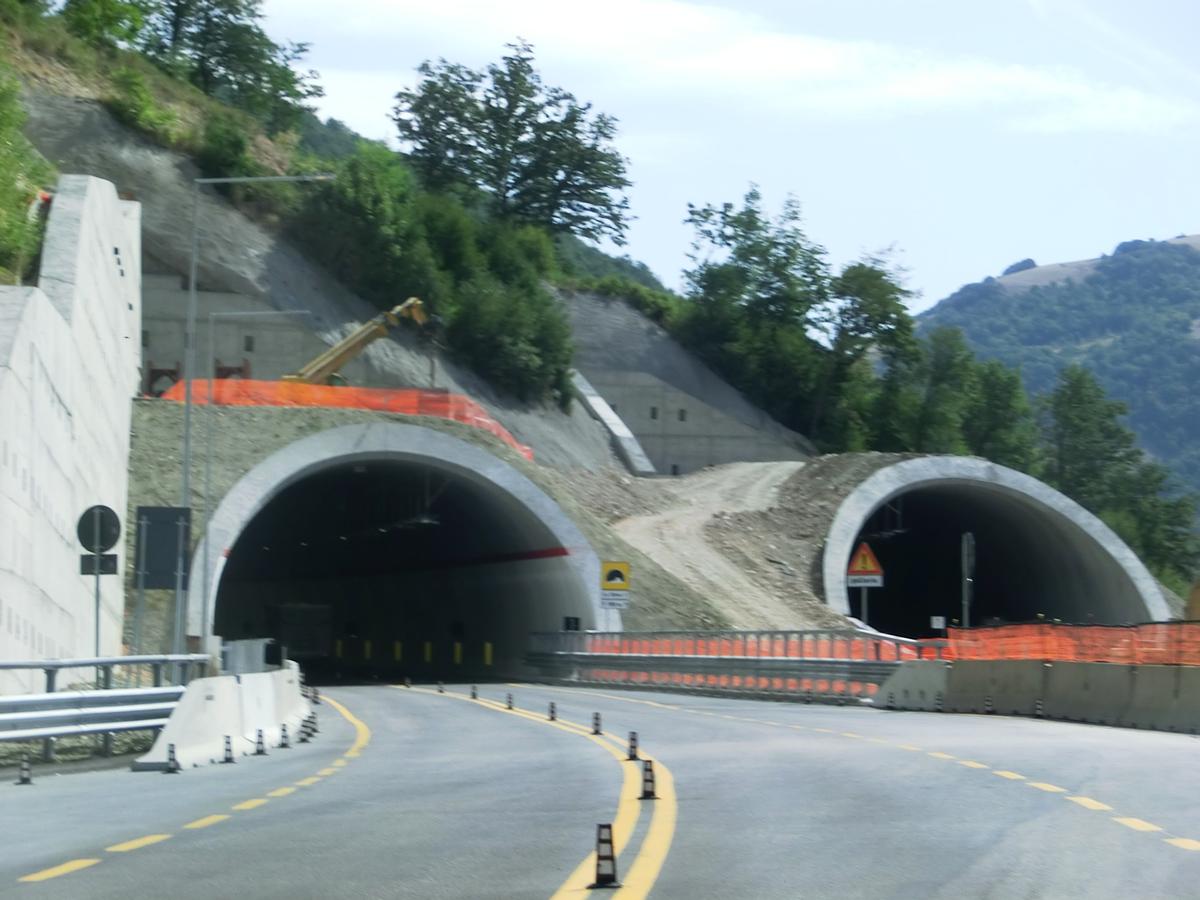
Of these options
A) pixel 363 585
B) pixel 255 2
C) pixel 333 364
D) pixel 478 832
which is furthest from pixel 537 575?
pixel 255 2

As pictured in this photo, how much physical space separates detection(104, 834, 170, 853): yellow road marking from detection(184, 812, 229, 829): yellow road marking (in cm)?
64

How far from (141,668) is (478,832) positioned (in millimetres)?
10857

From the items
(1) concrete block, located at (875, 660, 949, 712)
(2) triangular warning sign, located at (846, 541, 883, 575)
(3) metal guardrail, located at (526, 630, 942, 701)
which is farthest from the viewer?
(2) triangular warning sign, located at (846, 541, 883, 575)

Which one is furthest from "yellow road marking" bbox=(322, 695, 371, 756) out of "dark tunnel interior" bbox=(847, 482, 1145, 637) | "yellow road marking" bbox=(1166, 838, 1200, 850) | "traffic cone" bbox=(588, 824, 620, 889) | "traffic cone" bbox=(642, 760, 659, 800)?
"dark tunnel interior" bbox=(847, 482, 1145, 637)

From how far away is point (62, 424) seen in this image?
34.2m

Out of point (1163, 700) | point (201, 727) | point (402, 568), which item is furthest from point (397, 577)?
point (201, 727)

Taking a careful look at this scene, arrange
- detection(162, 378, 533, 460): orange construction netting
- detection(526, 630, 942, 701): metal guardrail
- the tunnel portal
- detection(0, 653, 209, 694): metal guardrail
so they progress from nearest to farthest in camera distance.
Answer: detection(0, 653, 209, 694): metal guardrail < detection(526, 630, 942, 701): metal guardrail < the tunnel portal < detection(162, 378, 533, 460): orange construction netting

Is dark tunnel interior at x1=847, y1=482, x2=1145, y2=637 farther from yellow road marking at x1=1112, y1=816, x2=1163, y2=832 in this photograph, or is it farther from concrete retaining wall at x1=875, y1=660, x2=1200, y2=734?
yellow road marking at x1=1112, y1=816, x2=1163, y2=832

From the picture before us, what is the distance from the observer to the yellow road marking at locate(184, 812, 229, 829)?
13786mm

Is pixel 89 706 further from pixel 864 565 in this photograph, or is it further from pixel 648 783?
pixel 864 565

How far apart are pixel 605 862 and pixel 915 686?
2540 centimetres

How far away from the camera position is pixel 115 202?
177 ft

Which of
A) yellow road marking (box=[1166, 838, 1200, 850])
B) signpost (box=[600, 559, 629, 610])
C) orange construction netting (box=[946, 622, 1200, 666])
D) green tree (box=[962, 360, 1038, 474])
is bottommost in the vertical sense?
yellow road marking (box=[1166, 838, 1200, 850])

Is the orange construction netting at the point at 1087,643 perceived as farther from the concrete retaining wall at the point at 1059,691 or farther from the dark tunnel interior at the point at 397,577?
the dark tunnel interior at the point at 397,577
